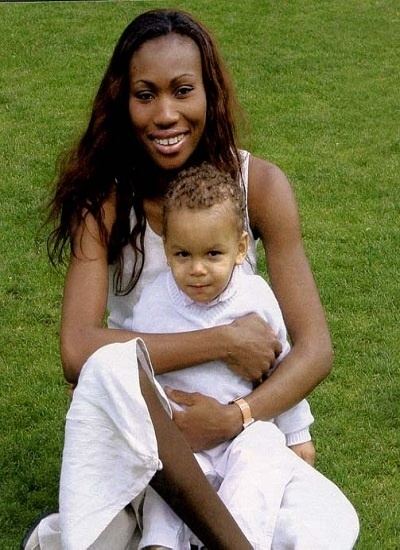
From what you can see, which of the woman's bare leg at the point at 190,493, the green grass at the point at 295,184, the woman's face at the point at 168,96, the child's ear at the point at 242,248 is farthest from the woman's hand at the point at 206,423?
the green grass at the point at 295,184

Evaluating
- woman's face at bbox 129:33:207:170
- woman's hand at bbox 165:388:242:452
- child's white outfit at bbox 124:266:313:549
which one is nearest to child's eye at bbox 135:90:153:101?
woman's face at bbox 129:33:207:170

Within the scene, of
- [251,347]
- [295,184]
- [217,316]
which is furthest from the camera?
[295,184]

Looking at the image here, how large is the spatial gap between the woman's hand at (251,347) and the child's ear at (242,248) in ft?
0.54

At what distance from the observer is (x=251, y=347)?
3.36 meters

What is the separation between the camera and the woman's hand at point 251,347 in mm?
3352

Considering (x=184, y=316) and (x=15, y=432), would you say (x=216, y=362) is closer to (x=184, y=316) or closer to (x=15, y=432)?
(x=184, y=316)

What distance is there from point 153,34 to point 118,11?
8.87 metres

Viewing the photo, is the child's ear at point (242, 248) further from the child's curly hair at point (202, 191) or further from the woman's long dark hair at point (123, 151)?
the woman's long dark hair at point (123, 151)

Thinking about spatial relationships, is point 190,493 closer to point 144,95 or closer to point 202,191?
point 202,191

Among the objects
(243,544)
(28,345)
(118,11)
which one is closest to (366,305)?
(28,345)

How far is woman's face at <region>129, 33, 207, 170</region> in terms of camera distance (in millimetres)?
3557

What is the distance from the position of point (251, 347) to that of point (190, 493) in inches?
19.1

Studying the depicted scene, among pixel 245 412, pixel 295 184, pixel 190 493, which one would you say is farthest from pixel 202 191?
pixel 295 184

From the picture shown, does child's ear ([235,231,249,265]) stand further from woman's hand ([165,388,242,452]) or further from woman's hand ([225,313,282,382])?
woman's hand ([165,388,242,452])
